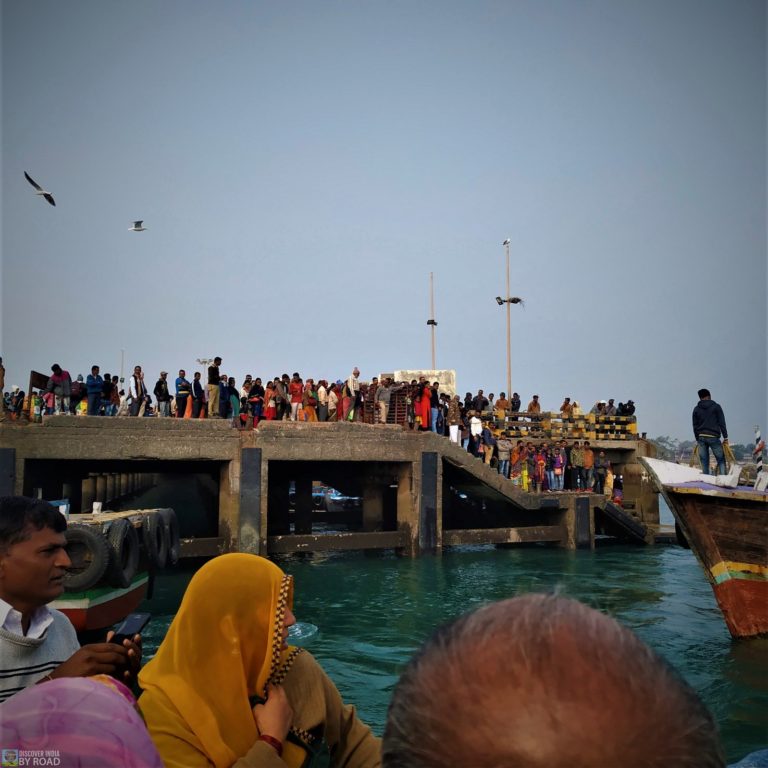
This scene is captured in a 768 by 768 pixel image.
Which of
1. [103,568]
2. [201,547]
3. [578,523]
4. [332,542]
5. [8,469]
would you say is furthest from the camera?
[578,523]

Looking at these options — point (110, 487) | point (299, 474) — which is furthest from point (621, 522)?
point (110, 487)

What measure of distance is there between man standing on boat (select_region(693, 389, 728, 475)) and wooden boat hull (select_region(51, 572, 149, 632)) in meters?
9.79

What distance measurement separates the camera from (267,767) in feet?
6.75

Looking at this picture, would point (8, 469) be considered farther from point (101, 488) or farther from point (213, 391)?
point (101, 488)

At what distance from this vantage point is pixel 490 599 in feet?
44.0

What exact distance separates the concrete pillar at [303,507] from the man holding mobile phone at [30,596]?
1877 centimetres

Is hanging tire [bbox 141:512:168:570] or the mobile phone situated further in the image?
hanging tire [bbox 141:512:168:570]

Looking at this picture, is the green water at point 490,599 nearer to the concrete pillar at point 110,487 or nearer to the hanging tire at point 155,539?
the hanging tire at point 155,539

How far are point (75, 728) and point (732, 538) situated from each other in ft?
36.1

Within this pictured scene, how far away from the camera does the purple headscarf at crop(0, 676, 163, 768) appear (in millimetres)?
1016

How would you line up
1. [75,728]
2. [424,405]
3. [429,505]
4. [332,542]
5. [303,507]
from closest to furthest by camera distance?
[75,728]
[332,542]
[429,505]
[424,405]
[303,507]

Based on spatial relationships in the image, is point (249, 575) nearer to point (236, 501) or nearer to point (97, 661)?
point (97, 661)

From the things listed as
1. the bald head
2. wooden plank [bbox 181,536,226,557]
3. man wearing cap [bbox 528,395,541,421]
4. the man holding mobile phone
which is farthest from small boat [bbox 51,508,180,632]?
man wearing cap [bbox 528,395,541,421]

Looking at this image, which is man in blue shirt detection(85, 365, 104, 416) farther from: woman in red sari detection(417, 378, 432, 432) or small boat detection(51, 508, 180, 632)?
woman in red sari detection(417, 378, 432, 432)
